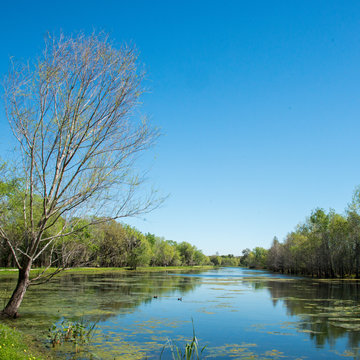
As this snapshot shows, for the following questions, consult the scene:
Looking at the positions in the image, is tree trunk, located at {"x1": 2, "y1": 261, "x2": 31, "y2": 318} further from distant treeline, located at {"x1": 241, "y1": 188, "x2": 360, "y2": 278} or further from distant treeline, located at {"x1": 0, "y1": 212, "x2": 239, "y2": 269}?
distant treeline, located at {"x1": 241, "y1": 188, "x2": 360, "y2": 278}

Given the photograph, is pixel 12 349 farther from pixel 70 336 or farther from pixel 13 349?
pixel 70 336

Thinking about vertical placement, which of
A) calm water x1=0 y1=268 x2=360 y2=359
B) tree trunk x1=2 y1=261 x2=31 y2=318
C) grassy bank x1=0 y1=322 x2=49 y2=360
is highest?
tree trunk x1=2 y1=261 x2=31 y2=318

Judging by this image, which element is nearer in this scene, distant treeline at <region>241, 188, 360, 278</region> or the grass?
the grass

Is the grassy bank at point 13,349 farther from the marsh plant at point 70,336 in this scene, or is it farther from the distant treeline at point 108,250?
the distant treeline at point 108,250

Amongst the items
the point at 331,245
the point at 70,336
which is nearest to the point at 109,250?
the point at 331,245

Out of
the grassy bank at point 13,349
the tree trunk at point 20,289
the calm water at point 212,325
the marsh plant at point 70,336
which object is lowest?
the calm water at point 212,325

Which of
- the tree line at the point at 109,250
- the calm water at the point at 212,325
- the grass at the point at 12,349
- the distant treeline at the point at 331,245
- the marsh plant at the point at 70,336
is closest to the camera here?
the grass at the point at 12,349

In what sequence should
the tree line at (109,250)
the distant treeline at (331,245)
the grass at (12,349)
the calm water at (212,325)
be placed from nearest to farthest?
the grass at (12,349)
the calm water at (212,325)
the tree line at (109,250)
the distant treeline at (331,245)

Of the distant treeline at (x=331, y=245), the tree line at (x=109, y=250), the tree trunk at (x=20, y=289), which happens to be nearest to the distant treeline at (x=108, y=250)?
the tree line at (x=109, y=250)

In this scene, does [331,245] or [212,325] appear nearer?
[212,325]

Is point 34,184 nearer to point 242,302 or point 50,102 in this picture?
point 50,102

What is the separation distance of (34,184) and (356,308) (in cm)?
1985

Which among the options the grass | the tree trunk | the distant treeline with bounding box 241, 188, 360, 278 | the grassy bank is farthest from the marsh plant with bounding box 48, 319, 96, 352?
the distant treeline with bounding box 241, 188, 360, 278

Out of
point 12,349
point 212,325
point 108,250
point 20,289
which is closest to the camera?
point 12,349
